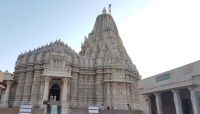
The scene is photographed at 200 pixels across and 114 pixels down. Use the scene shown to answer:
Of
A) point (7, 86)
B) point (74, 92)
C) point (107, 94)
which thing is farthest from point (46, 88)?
point (107, 94)

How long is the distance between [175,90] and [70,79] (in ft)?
59.5

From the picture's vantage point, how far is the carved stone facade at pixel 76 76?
28500 mm

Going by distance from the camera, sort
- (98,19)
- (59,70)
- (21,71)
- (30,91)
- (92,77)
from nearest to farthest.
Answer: (59,70)
(30,91)
(21,71)
(92,77)
(98,19)

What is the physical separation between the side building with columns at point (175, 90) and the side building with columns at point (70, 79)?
10655 millimetres

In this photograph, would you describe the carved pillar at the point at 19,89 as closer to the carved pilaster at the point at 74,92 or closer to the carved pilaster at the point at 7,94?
the carved pilaster at the point at 7,94

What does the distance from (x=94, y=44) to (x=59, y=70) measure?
1487cm

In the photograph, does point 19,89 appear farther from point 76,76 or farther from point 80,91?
point 80,91

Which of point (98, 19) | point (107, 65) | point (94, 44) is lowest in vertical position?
point (107, 65)

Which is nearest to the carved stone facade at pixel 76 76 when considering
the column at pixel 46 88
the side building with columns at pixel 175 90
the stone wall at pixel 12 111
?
the column at pixel 46 88

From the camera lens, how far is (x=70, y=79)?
2895 cm

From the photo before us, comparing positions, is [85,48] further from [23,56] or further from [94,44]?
[23,56]

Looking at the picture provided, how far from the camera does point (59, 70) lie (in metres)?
27.2

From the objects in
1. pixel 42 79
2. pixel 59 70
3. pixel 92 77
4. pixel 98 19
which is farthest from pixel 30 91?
pixel 98 19

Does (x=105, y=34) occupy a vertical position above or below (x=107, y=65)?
above
